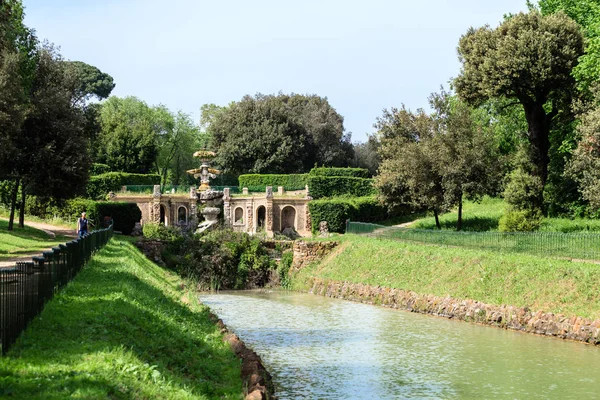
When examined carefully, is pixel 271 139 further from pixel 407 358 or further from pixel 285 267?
pixel 407 358

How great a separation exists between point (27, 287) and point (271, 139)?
73504 millimetres

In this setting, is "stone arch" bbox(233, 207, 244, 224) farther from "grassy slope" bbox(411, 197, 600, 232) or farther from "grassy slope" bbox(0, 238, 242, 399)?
"grassy slope" bbox(0, 238, 242, 399)

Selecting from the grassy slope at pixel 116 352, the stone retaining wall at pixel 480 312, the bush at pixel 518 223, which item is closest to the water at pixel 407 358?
the stone retaining wall at pixel 480 312

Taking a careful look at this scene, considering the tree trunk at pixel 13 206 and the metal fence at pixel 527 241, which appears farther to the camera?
the tree trunk at pixel 13 206

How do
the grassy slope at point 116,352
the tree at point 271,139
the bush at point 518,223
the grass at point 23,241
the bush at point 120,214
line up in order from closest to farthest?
the grassy slope at point 116,352 < the grass at point 23,241 < the bush at point 518,223 < the bush at point 120,214 < the tree at point 271,139

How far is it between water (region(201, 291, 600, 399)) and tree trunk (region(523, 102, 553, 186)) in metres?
19.5

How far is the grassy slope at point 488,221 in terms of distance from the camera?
145 feet

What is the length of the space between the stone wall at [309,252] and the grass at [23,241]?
14927 mm

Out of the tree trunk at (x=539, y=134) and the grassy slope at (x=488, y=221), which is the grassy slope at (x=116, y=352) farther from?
the tree trunk at (x=539, y=134)

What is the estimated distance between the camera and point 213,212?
59.7 metres

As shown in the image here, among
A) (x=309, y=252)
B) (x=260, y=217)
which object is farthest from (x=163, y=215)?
(x=309, y=252)

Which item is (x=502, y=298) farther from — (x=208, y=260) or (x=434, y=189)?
(x=208, y=260)

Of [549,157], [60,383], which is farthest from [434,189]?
[60,383]

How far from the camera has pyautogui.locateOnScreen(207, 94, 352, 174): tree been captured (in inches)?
3396
